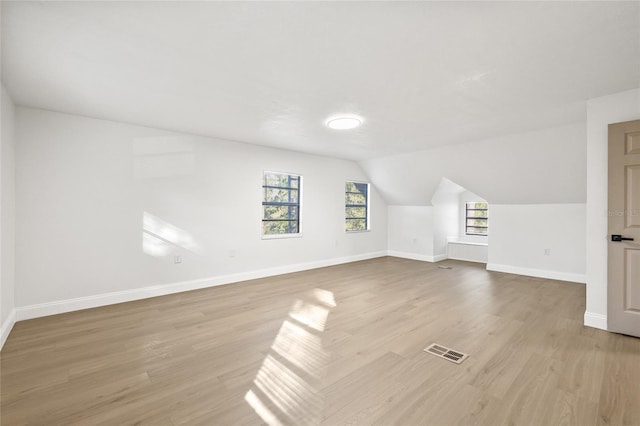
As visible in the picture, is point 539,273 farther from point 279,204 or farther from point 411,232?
point 279,204

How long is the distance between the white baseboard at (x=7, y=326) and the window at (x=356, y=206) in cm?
564

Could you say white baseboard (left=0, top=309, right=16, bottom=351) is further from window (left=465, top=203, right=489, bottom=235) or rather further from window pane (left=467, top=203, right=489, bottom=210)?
window pane (left=467, top=203, right=489, bottom=210)

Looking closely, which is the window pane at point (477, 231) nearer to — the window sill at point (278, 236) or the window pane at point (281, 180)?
the window sill at point (278, 236)

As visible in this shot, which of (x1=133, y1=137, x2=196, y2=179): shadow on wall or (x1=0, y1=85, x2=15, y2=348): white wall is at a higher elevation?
(x1=133, y1=137, x2=196, y2=179): shadow on wall

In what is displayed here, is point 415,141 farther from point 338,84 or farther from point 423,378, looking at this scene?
point 423,378

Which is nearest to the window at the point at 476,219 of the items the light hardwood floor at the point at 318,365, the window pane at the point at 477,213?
the window pane at the point at 477,213

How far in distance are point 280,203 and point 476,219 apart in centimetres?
546

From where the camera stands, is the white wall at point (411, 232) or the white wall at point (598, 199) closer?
the white wall at point (598, 199)

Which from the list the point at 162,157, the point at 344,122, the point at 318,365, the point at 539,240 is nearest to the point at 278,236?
the point at 162,157

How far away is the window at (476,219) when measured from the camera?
7.70 meters

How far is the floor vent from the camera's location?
2469 millimetres

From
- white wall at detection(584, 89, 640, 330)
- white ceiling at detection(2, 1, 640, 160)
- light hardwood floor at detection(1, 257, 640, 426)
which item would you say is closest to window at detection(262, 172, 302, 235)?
light hardwood floor at detection(1, 257, 640, 426)

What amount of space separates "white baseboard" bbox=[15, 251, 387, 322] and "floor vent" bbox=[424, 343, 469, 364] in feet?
11.2

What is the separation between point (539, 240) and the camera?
5.53m
